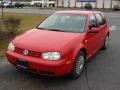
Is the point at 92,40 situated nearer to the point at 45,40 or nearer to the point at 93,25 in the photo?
the point at 93,25

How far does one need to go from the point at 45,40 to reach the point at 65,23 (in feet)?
4.31

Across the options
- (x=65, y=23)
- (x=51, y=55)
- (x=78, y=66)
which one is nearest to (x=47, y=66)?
(x=51, y=55)

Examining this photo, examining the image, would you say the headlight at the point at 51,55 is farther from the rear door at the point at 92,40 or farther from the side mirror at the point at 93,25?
the side mirror at the point at 93,25

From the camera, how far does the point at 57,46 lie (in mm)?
5543

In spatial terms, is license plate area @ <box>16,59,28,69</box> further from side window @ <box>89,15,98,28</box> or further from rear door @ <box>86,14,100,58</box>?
side window @ <box>89,15,98,28</box>

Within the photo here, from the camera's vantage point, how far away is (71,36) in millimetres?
6148

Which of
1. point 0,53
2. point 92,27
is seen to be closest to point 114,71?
point 92,27

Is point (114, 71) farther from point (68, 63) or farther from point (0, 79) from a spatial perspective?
point (0, 79)

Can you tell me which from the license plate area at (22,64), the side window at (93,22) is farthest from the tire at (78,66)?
the side window at (93,22)

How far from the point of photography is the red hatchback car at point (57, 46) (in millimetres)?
5375

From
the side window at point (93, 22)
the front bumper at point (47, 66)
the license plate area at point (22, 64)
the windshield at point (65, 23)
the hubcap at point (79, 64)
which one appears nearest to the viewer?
the front bumper at point (47, 66)

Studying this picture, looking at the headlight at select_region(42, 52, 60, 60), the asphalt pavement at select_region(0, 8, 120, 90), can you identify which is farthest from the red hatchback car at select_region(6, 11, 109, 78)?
the asphalt pavement at select_region(0, 8, 120, 90)

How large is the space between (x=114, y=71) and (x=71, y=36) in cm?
167

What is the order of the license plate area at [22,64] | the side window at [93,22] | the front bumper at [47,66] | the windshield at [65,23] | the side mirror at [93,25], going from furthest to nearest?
the side window at [93,22]
the side mirror at [93,25]
the windshield at [65,23]
the license plate area at [22,64]
the front bumper at [47,66]
